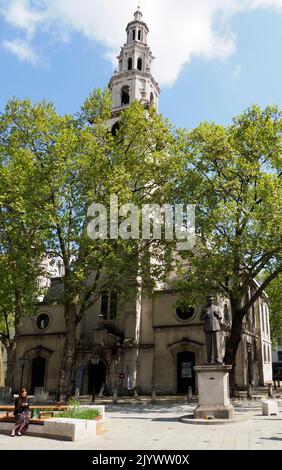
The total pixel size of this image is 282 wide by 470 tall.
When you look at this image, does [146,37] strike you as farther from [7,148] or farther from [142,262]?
[142,262]

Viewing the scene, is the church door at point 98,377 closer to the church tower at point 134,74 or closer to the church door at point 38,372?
the church door at point 38,372

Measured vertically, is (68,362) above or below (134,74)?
below

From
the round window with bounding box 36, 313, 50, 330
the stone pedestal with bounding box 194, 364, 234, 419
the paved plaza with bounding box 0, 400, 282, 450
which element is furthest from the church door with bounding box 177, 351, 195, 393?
the stone pedestal with bounding box 194, 364, 234, 419

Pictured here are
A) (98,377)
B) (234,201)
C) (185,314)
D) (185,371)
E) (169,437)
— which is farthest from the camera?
(185,314)

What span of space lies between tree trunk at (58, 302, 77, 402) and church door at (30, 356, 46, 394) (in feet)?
40.3

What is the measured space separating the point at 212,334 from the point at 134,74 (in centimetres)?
3020

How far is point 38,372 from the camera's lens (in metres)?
33.4

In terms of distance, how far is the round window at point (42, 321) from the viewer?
34.6 metres

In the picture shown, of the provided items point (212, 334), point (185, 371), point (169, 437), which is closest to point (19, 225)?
point (212, 334)

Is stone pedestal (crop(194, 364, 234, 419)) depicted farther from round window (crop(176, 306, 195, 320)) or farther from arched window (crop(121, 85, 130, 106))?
arched window (crop(121, 85, 130, 106))

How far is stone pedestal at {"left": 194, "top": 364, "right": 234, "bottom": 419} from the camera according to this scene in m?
14.3

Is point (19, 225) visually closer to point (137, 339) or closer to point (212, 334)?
point (212, 334)

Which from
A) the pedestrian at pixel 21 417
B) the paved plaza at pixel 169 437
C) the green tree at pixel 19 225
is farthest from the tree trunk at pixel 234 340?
the pedestrian at pixel 21 417

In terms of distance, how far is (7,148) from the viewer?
2338cm
